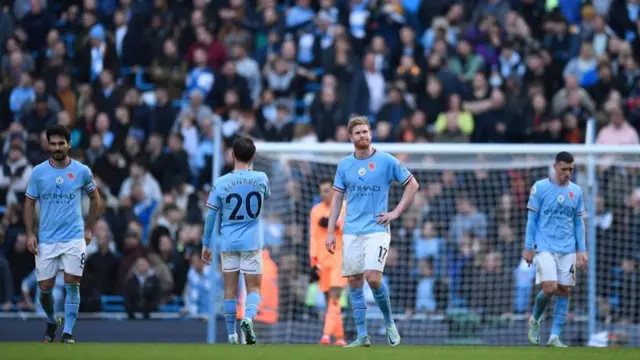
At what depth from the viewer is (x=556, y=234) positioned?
1554 cm

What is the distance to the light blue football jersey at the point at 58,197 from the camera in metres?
14.5

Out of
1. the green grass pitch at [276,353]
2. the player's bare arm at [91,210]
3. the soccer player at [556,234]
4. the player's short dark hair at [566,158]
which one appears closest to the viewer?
the green grass pitch at [276,353]

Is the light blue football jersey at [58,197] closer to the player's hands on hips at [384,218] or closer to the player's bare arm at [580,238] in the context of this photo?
the player's hands on hips at [384,218]

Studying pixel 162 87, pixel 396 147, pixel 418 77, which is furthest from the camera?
pixel 162 87

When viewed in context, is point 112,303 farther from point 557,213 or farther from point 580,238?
point 580,238

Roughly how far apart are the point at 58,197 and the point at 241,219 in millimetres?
2001

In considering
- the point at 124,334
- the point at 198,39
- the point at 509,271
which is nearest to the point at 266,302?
the point at 124,334

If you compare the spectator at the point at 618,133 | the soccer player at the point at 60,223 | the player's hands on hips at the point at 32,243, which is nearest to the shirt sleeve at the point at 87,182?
the soccer player at the point at 60,223

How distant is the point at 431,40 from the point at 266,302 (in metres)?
6.97

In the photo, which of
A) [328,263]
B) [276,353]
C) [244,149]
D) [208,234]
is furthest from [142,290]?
[276,353]

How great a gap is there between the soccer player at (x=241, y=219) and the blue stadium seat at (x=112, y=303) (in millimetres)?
6916

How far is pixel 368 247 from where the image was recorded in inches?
549

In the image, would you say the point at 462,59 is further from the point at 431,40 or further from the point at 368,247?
the point at 368,247

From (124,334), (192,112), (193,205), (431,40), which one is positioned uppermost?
(431,40)
